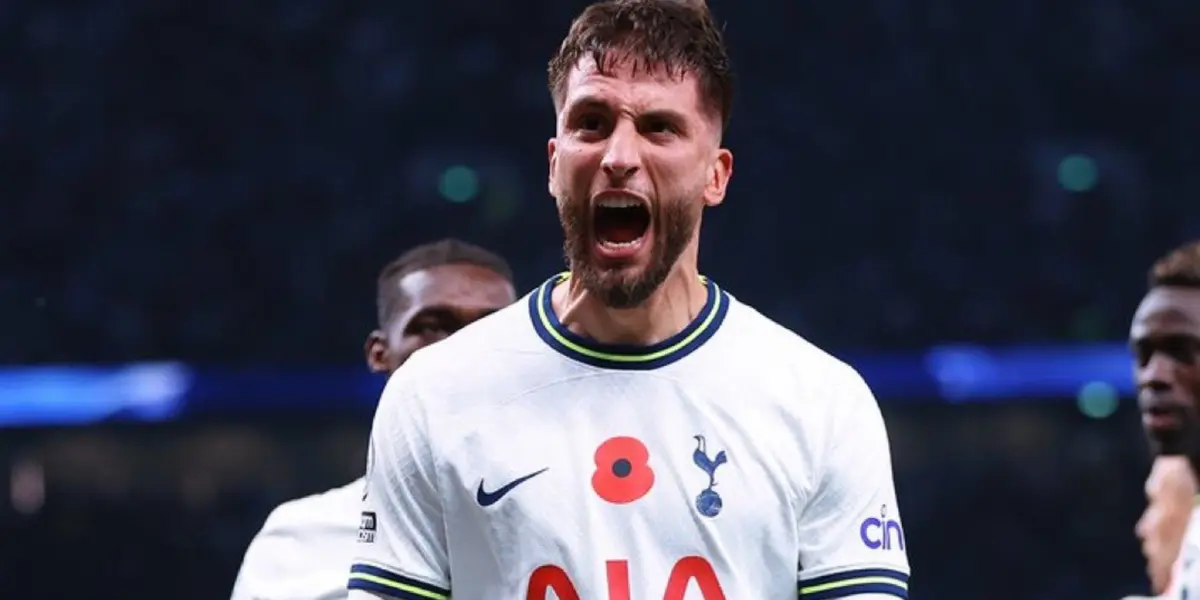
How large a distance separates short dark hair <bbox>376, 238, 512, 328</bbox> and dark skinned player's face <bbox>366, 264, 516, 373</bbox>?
0.02m

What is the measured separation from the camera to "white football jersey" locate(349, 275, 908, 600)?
7.01 feet

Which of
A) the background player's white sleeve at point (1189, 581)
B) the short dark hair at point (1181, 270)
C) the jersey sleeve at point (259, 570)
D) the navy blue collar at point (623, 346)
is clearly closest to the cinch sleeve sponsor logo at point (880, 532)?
the navy blue collar at point (623, 346)

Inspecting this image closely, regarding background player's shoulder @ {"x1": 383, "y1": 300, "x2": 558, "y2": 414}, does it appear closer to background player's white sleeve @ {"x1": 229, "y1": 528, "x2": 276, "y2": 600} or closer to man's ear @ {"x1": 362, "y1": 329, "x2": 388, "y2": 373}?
background player's white sleeve @ {"x1": 229, "y1": 528, "x2": 276, "y2": 600}

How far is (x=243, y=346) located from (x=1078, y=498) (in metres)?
4.19

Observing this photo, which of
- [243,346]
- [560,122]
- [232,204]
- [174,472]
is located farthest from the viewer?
[232,204]

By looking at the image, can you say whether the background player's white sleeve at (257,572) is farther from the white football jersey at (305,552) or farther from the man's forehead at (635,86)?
the man's forehead at (635,86)

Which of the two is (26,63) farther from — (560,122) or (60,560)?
(560,122)

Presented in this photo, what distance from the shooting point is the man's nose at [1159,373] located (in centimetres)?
378

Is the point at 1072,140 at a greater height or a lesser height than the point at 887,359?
greater

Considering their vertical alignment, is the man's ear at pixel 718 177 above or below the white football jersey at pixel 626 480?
above

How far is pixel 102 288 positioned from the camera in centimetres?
1004

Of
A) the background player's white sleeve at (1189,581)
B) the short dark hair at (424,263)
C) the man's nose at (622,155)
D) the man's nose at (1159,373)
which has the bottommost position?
the background player's white sleeve at (1189,581)

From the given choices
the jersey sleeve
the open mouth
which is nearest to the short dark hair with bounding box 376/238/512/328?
the jersey sleeve

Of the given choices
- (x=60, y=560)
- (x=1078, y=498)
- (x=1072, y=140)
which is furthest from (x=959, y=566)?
(x=60, y=560)
